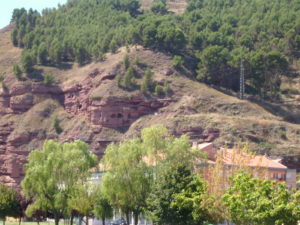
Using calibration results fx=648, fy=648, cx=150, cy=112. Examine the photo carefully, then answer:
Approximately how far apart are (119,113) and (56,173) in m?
45.0

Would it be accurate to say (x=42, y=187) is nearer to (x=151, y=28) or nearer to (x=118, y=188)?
(x=118, y=188)

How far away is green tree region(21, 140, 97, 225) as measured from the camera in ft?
209

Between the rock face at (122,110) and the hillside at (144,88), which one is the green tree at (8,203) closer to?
the hillside at (144,88)

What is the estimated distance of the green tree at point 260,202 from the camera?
3922 cm

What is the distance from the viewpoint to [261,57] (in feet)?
376

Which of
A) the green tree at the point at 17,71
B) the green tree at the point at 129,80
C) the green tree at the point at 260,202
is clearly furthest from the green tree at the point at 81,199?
the green tree at the point at 17,71

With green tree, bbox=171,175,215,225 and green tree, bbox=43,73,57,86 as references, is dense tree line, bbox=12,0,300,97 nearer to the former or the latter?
green tree, bbox=43,73,57,86

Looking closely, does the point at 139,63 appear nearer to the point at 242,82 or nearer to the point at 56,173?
the point at 242,82

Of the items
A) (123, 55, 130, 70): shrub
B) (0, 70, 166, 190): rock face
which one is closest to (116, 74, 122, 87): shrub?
(0, 70, 166, 190): rock face

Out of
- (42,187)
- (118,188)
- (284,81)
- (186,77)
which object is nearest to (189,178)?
(118,188)

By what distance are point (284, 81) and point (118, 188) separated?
226ft

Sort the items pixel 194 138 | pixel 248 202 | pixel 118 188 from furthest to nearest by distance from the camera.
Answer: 1. pixel 194 138
2. pixel 118 188
3. pixel 248 202

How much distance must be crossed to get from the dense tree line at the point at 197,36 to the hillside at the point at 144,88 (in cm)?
26

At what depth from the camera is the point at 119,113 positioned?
356 ft
